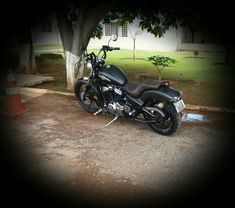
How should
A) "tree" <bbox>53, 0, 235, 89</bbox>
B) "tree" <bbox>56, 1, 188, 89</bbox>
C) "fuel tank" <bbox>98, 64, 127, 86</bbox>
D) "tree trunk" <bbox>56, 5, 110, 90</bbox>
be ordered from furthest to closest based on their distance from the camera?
"tree trunk" <bbox>56, 5, 110, 90</bbox> → "tree" <bbox>56, 1, 188, 89</bbox> → "tree" <bbox>53, 0, 235, 89</bbox> → "fuel tank" <bbox>98, 64, 127, 86</bbox>

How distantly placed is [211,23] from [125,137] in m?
3.81

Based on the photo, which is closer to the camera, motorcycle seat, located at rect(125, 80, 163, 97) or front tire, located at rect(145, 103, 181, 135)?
front tire, located at rect(145, 103, 181, 135)

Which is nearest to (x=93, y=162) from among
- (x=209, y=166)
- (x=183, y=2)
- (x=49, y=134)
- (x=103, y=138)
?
(x=103, y=138)

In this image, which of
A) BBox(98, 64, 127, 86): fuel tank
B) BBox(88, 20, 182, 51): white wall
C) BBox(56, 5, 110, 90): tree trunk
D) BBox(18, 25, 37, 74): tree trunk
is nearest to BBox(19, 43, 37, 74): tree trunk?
BBox(18, 25, 37, 74): tree trunk

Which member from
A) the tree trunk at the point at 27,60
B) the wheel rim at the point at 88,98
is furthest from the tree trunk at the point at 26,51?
the wheel rim at the point at 88,98

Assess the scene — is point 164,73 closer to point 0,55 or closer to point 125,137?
point 125,137

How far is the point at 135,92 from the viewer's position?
16.9 feet

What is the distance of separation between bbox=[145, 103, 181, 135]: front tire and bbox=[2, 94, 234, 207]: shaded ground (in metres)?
0.13

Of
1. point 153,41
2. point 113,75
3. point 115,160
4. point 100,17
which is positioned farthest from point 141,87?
point 153,41

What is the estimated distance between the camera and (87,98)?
6.36 metres

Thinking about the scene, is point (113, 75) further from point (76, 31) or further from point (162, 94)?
point (76, 31)

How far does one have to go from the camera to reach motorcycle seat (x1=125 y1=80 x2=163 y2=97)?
4930 mm

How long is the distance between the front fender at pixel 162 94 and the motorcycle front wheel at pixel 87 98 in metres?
1.48

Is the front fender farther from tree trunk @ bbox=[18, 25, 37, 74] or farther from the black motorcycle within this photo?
tree trunk @ bbox=[18, 25, 37, 74]
